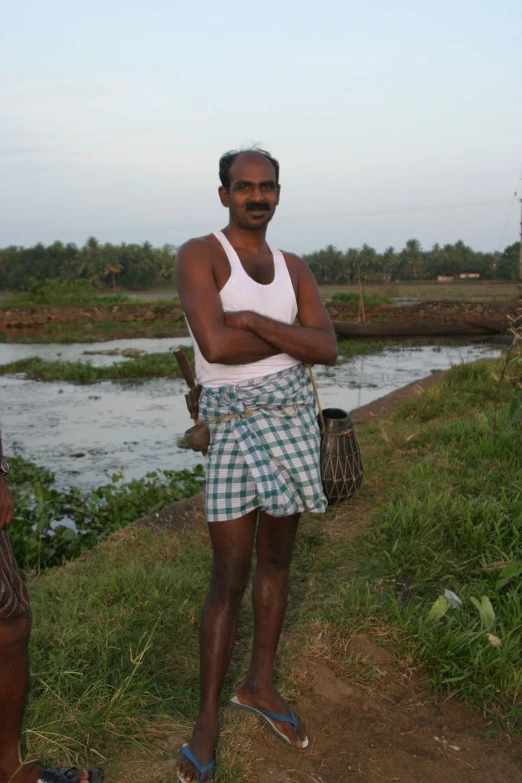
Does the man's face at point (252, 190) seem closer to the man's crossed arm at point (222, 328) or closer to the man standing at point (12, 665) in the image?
the man's crossed arm at point (222, 328)

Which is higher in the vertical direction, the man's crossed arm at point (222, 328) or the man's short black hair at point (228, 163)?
the man's short black hair at point (228, 163)

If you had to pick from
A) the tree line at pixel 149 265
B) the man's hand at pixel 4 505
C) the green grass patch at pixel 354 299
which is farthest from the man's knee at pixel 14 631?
the tree line at pixel 149 265

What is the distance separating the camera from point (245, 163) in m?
2.21

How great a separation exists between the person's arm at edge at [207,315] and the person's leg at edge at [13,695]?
87cm

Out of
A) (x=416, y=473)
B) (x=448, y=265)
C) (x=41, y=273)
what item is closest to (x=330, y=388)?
(x=416, y=473)

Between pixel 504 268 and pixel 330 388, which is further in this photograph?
pixel 504 268

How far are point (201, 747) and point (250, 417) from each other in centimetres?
91

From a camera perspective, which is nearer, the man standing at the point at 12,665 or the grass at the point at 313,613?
the man standing at the point at 12,665

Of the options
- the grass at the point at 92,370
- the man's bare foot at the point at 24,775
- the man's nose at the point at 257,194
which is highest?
the man's nose at the point at 257,194

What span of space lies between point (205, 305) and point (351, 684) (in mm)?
1414

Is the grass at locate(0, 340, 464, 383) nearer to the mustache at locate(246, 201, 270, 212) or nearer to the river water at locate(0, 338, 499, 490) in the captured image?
the river water at locate(0, 338, 499, 490)

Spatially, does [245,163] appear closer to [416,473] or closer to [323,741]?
[323,741]

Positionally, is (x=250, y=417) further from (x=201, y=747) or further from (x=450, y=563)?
(x=450, y=563)

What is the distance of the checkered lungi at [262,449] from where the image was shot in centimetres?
211
